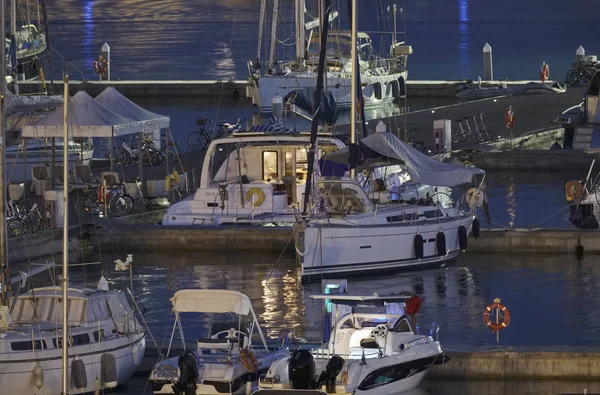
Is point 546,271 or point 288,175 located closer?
point 546,271

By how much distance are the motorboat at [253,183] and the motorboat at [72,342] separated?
37.0ft

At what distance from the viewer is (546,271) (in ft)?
104

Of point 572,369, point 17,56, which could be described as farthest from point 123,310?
point 17,56

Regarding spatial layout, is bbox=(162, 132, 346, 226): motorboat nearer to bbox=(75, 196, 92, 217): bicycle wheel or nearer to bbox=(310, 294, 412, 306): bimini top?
bbox=(75, 196, 92, 217): bicycle wheel

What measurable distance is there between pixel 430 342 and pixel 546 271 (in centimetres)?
946

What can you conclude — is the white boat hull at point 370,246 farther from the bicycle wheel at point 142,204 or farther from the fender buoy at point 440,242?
the bicycle wheel at point 142,204

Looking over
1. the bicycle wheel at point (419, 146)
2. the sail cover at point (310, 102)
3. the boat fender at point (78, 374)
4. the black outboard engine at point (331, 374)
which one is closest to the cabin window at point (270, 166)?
the sail cover at point (310, 102)

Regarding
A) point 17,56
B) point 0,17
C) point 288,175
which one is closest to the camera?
point 0,17

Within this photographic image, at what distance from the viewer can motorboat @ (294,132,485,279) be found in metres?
30.8

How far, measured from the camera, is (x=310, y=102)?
55.1 meters

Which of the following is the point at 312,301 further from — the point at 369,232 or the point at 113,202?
the point at 113,202

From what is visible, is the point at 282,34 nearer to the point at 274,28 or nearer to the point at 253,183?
the point at 274,28

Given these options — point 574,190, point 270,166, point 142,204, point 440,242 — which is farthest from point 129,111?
point 574,190

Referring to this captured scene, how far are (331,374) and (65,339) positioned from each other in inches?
135
